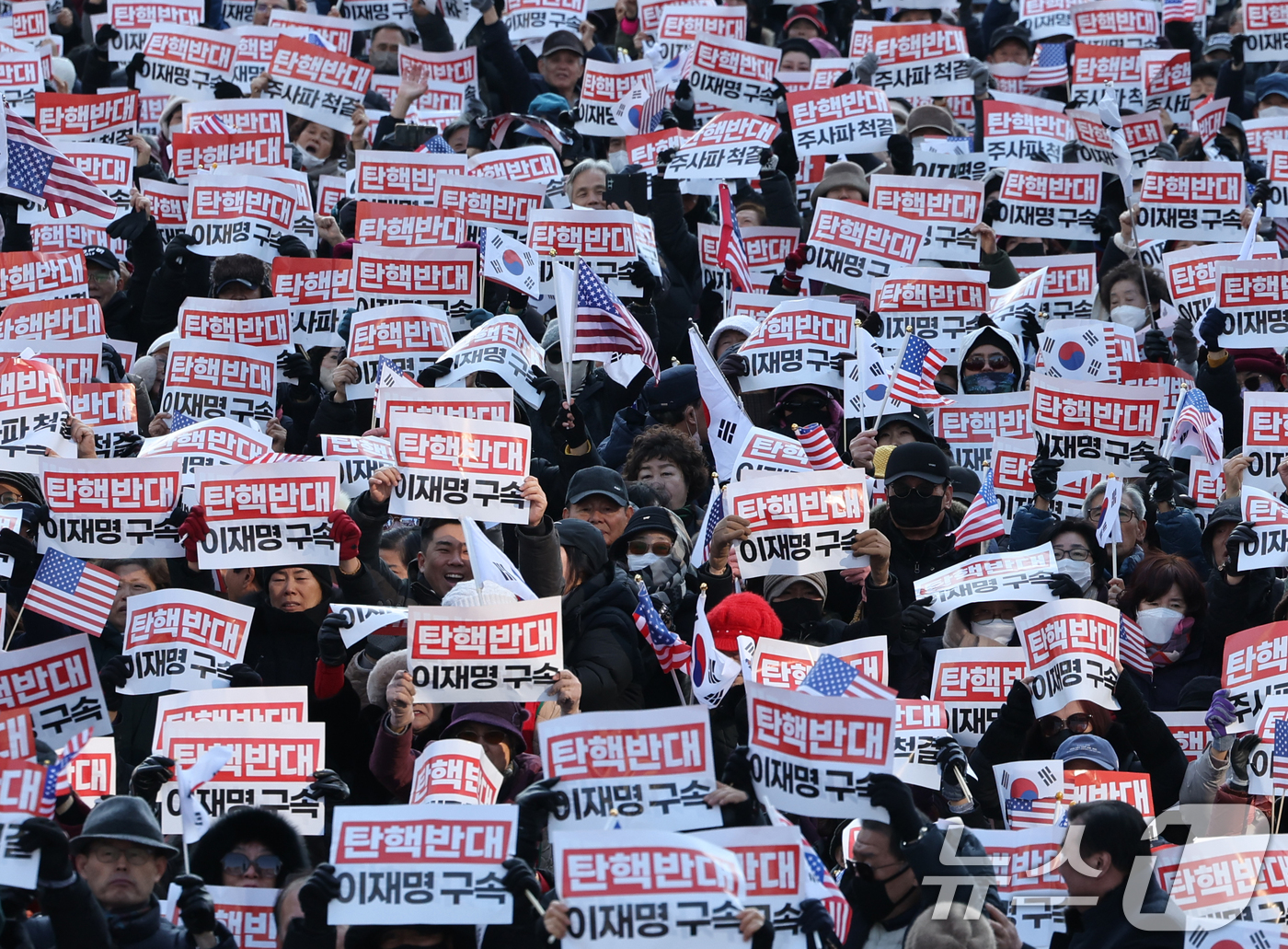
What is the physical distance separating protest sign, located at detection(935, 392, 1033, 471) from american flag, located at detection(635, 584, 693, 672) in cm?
314

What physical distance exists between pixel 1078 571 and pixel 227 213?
6.02m

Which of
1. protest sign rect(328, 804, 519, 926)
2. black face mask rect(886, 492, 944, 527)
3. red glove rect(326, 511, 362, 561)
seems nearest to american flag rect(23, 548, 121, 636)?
red glove rect(326, 511, 362, 561)

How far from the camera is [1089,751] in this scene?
862cm

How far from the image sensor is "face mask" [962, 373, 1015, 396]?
12141 mm

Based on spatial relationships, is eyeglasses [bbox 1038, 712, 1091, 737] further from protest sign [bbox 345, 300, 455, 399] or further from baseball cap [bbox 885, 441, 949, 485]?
protest sign [bbox 345, 300, 455, 399]

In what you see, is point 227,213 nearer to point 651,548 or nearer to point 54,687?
point 651,548

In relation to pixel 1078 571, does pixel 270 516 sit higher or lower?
higher

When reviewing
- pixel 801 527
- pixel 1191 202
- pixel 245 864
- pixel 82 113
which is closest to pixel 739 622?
pixel 801 527

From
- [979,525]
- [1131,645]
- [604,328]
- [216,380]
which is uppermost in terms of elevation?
[604,328]

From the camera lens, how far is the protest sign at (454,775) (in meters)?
7.91

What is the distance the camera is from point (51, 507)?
996cm

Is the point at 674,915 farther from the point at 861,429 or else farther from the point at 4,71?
the point at 4,71

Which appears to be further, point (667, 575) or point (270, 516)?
point (667, 575)

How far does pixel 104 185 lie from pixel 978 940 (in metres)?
9.17
